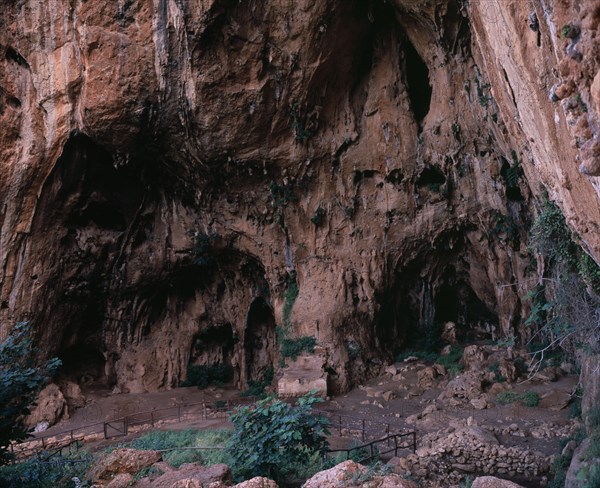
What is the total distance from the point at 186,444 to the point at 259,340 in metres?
11.0

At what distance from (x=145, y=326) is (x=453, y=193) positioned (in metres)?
14.0

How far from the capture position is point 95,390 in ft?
66.9

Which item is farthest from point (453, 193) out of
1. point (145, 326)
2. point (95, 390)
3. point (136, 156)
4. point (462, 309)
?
point (95, 390)

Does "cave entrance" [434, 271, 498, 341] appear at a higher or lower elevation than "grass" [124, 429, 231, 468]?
higher

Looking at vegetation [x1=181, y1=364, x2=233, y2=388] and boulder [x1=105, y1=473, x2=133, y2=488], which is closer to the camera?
boulder [x1=105, y1=473, x2=133, y2=488]

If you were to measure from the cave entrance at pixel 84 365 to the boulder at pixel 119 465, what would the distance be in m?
14.3

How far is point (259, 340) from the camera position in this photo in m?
22.6

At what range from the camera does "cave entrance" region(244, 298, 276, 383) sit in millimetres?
21984

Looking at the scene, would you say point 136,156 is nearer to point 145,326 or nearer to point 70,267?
point 70,267

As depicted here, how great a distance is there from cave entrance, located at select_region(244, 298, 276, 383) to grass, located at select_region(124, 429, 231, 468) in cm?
790

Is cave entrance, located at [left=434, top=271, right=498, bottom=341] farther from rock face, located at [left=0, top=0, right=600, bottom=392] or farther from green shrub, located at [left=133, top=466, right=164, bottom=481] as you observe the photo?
green shrub, located at [left=133, top=466, right=164, bottom=481]

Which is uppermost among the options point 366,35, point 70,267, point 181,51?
point 366,35

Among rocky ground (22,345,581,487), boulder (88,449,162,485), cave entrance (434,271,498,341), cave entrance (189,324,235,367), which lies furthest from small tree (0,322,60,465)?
cave entrance (434,271,498,341)

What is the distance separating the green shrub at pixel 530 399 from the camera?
1290 cm
